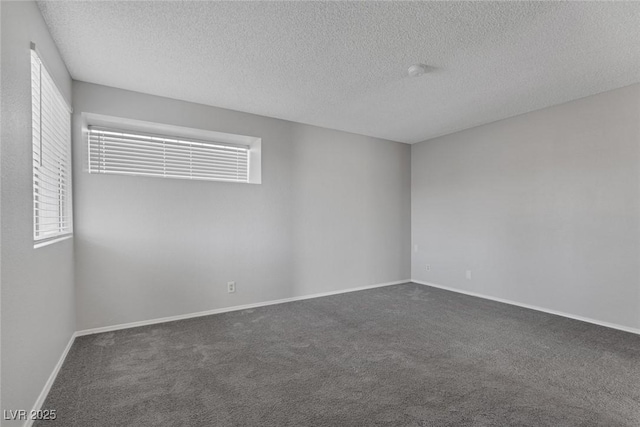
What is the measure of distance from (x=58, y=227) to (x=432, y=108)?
4036 millimetres

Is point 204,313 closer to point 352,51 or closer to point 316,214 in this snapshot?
point 316,214

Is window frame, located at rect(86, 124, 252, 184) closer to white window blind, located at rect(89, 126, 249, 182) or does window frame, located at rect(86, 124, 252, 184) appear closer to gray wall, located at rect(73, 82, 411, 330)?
white window blind, located at rect(89, 126, 249, 182)

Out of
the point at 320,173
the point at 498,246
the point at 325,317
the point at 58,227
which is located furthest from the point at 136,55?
the point at 498,246

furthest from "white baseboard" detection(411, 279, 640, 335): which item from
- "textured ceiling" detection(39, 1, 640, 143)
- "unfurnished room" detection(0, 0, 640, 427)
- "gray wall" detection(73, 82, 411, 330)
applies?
"textured ceiling" detection(39, 1, 640, 143)

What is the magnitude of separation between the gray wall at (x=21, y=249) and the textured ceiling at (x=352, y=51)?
1.56ft

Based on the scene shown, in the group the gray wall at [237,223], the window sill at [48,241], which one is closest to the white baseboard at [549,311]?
the gray wall at [237,223]

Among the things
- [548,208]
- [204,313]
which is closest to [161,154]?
[204,313]

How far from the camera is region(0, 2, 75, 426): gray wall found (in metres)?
1.48

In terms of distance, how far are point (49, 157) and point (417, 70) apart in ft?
10.1

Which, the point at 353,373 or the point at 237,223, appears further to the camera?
the point at 237,223

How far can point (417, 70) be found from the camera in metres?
2.77

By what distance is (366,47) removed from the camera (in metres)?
2.46

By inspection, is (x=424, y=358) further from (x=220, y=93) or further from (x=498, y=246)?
(x=220, y=93)

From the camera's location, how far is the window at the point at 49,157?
202 centimetres
